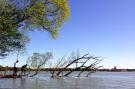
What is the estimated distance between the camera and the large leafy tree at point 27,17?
2530 cm

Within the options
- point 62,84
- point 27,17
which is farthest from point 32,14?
point 62,84

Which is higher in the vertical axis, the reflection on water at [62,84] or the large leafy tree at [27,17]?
the large leafy tree at [27,17]

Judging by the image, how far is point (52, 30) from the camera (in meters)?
27.6

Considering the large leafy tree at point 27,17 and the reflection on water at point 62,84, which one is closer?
the large leafy tree at point 27,17

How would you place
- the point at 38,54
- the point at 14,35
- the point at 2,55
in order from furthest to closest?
the point at 38,54, the point at 2,55, the point at 14,35

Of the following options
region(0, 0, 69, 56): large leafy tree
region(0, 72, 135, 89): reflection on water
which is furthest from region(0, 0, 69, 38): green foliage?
region(0, 72, 135, 89): reflection on water

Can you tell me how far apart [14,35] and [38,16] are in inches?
103

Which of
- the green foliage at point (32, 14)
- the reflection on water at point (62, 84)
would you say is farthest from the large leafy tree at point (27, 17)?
the reflection on water at point (62, 84)

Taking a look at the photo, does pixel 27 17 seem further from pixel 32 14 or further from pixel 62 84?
pixel 62 84

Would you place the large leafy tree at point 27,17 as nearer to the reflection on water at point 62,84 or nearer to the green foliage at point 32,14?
Result: the green foliage at point 32,14

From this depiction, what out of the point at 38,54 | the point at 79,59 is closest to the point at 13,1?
the point at 79,59

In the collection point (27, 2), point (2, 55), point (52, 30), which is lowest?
point (2, 55)

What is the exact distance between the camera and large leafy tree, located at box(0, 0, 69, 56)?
25.3 m

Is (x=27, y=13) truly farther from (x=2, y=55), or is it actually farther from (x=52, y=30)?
(x=2, y=55)
